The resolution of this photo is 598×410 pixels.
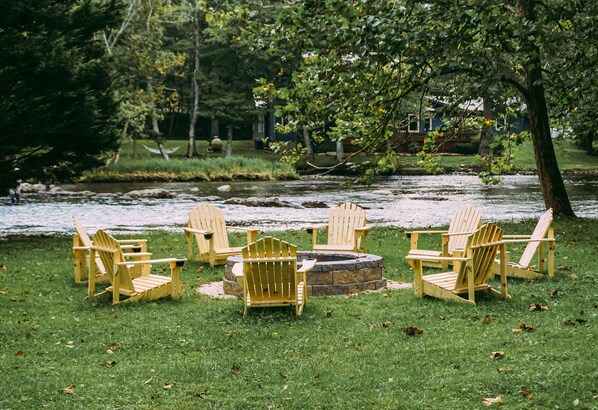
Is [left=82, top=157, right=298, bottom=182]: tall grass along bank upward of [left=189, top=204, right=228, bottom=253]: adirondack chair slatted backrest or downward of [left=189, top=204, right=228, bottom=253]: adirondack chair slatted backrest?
downward

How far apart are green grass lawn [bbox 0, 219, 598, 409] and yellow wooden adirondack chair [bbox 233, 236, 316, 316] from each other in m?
0.20

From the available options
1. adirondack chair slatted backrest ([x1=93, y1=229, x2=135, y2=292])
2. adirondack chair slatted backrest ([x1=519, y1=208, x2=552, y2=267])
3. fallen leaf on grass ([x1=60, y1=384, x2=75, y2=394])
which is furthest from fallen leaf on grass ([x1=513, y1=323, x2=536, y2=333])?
adirondack chair slatted backrest ([x1=93, y1=229, x2=135, y2=292])

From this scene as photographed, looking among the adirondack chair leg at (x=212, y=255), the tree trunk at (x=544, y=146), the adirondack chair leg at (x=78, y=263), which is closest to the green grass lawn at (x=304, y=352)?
the adirondack chair leg at (x=78, y=263)

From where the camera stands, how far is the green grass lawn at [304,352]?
683 centimetres

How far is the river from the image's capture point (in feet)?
88.0

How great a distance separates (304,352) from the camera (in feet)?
27.6

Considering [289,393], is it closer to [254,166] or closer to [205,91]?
[254,166]

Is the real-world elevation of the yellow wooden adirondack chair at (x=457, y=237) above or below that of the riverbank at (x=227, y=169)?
above

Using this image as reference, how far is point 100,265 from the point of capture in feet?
43.2

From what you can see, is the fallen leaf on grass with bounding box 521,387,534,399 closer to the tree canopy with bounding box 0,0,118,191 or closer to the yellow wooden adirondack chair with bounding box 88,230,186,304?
the yellow wooden adirondack chair with bounding box 88,230,186,304

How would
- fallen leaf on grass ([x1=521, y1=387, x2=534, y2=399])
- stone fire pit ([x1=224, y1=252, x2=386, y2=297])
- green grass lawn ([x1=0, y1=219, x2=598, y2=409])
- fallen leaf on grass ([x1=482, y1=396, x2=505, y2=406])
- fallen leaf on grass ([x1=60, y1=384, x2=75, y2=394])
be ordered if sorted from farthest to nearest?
stone fire pit ([x1=224, y1=252, x2=386, y2=297]) → fallen leaf on grass ([x1=60, y1=384, x2=75, y2=394]) → green grass lawn ([x1=0, y1=219, x2=598, y2=409]) → fallen leaf on grass ([x1=521, y1=387, x2=534, y2=399]) → fallen leaf on grass ([x1=482, y1=396, x2=505, y2=406])

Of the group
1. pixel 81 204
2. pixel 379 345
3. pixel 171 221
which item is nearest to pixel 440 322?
pixel 379 345

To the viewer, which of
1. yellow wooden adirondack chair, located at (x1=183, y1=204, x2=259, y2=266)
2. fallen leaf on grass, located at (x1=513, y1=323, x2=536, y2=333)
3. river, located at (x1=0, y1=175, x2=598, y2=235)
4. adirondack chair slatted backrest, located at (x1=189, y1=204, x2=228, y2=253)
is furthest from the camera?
river, located at (x1=0, y1=175, x2=598, y2=235)

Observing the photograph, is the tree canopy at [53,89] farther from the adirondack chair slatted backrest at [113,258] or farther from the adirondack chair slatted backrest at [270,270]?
the adirondack chair slatted backrest at [270,270]
